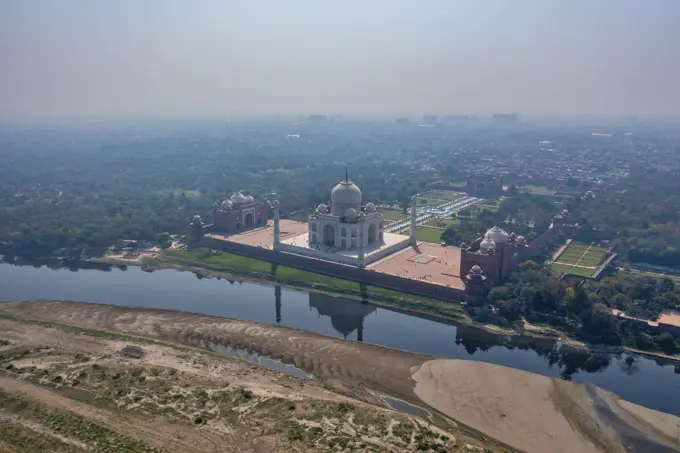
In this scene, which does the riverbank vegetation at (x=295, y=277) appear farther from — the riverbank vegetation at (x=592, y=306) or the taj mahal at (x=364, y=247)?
the riverbank vegetation at (x=592, y=306)

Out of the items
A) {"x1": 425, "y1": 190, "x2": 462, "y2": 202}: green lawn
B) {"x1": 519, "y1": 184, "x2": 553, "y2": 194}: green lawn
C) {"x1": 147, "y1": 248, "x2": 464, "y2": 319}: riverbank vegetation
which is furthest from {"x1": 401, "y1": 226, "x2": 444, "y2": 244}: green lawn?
{"x1": 519, "y1": 184, "x2": 553, "y2": 194}: green lawn

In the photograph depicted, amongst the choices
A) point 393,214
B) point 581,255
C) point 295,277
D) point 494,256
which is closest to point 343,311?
point 295,277

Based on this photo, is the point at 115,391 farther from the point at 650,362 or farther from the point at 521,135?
the point at 521,135

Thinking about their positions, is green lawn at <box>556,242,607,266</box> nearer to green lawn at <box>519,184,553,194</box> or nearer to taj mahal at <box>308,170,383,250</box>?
taj mahal at <box>308,170,383,250</box>

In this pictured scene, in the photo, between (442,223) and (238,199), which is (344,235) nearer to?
(238,199)

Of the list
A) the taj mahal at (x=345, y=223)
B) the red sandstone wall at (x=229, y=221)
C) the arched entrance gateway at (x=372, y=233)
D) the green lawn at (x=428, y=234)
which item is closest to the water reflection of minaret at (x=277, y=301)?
the taj mahal at (x=345, y=223)
